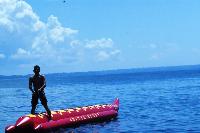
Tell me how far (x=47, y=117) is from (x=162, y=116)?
33.0 ft

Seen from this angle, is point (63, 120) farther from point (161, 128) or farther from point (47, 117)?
point (161, 128)

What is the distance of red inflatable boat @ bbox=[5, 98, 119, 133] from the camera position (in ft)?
64.6

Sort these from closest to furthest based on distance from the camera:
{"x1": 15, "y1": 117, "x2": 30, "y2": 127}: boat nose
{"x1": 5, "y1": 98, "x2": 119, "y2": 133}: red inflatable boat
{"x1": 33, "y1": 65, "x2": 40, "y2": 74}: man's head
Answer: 1. {"x1": 15, "y1": 117, "x2": 30, "y2": 127}: boat nose
2. {"x1": 5, "y1": 98, "x2": 119, "y2": 133}: red inflatable boat
3. {"x1": 33, "y1": 65, "x2": 40, "y2": 74}: man's head

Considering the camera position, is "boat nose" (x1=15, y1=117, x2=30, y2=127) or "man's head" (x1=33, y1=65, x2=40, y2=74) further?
"man's head" (x1=33, y1=65, x2=40, y2=74)

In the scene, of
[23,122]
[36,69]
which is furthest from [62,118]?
[36,69]

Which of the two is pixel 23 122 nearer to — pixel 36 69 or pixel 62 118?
pixel 36 69

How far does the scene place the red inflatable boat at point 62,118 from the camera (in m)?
19.7

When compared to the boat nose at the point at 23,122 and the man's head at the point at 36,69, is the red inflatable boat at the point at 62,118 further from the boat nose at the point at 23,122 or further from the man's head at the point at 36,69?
the man's head at the point at 36,69

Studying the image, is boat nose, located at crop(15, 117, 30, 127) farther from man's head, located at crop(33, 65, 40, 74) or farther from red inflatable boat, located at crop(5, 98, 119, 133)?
man's head, located at crop(33, 65, 40, 74)

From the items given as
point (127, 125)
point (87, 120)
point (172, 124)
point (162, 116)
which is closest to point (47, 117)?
point (87, 120)

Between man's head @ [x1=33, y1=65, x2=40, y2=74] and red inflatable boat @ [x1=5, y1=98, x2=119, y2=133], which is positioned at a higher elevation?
man's head @ [x1=33, y1=65, x2=40, y2=74]

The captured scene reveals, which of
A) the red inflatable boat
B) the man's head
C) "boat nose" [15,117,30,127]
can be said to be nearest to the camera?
"boat nose" [15,117,30,127]

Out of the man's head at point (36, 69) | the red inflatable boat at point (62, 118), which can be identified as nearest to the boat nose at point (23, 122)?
the red inflatable boat at point (62, 118)

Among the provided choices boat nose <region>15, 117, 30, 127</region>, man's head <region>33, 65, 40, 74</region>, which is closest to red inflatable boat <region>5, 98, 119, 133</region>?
boat nose <region>15, 117, 30, 127</region>
